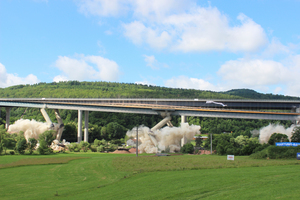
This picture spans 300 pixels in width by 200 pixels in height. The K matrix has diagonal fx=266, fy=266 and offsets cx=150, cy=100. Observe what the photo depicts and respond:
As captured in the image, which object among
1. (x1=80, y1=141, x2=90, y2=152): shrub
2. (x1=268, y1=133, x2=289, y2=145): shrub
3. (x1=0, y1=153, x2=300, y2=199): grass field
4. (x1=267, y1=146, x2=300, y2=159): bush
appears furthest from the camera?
(x1=80, y1=141, x2=90, y2=152): shrub

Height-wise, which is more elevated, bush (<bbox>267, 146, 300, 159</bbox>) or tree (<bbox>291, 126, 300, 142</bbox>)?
tree (<bbox>291, 126, 300, 142</bbox>)

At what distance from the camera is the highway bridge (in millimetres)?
65938

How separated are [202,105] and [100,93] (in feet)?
333

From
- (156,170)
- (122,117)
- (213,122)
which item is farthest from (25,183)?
(213,122)

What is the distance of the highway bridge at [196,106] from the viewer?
65.9 meters

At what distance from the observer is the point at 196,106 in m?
75.1

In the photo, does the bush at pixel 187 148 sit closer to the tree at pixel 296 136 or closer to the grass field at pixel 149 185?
the tree at pixel 296 136

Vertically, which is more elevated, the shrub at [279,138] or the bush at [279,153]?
the shrub at [279,138]

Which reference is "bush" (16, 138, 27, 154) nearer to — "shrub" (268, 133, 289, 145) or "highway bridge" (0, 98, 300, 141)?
"highway bridge" (0, 98, 300, 141)

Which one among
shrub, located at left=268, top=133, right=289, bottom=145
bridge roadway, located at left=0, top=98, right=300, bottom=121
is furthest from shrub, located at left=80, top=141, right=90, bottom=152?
shrub, located at left=268, top=133, right=289, bottom=145

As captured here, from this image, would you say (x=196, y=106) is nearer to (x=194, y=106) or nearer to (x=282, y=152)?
(x=194, y=106)

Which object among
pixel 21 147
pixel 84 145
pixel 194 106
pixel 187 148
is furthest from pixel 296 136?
pixel 21 147

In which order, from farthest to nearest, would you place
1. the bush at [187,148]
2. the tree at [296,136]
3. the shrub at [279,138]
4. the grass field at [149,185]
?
the bush at [187,148] → the shrub at [279,138] → the tree at [296,136] → the grass field at [149,185]

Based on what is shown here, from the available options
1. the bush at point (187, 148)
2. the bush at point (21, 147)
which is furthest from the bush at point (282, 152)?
the bush at point (21, 147)
